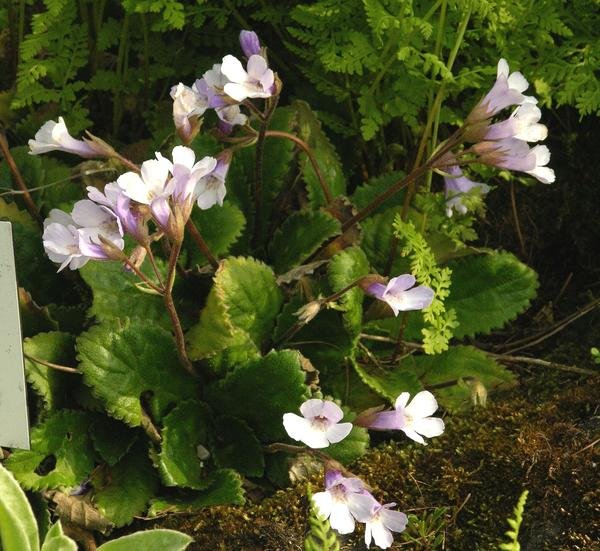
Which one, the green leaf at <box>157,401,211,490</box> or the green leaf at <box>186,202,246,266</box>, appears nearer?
the green leaf at <box>157,401,211,490</box>

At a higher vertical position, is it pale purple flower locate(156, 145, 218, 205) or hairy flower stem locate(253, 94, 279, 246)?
pale purple flower locate(156, 145, 218, 205)

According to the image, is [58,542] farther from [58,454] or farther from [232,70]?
[232,70]

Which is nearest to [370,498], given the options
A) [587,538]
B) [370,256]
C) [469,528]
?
[469,528]

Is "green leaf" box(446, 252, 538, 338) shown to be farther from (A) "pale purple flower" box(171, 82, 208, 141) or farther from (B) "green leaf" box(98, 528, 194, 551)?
(B) "green leaf" box(98, 528, 194, 551)

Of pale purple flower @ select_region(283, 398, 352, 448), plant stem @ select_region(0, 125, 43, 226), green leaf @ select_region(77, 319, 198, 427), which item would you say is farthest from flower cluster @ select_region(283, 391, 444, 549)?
plant stem @ select_region(0, 125, 43, 226)

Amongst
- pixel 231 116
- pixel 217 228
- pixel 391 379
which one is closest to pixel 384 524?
pixel 391 379

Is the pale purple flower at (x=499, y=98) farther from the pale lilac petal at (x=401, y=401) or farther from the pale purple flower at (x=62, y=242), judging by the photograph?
the pale purple flower at (x=62, y=242)

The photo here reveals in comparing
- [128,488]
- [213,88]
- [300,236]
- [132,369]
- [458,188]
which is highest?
[213,88]
